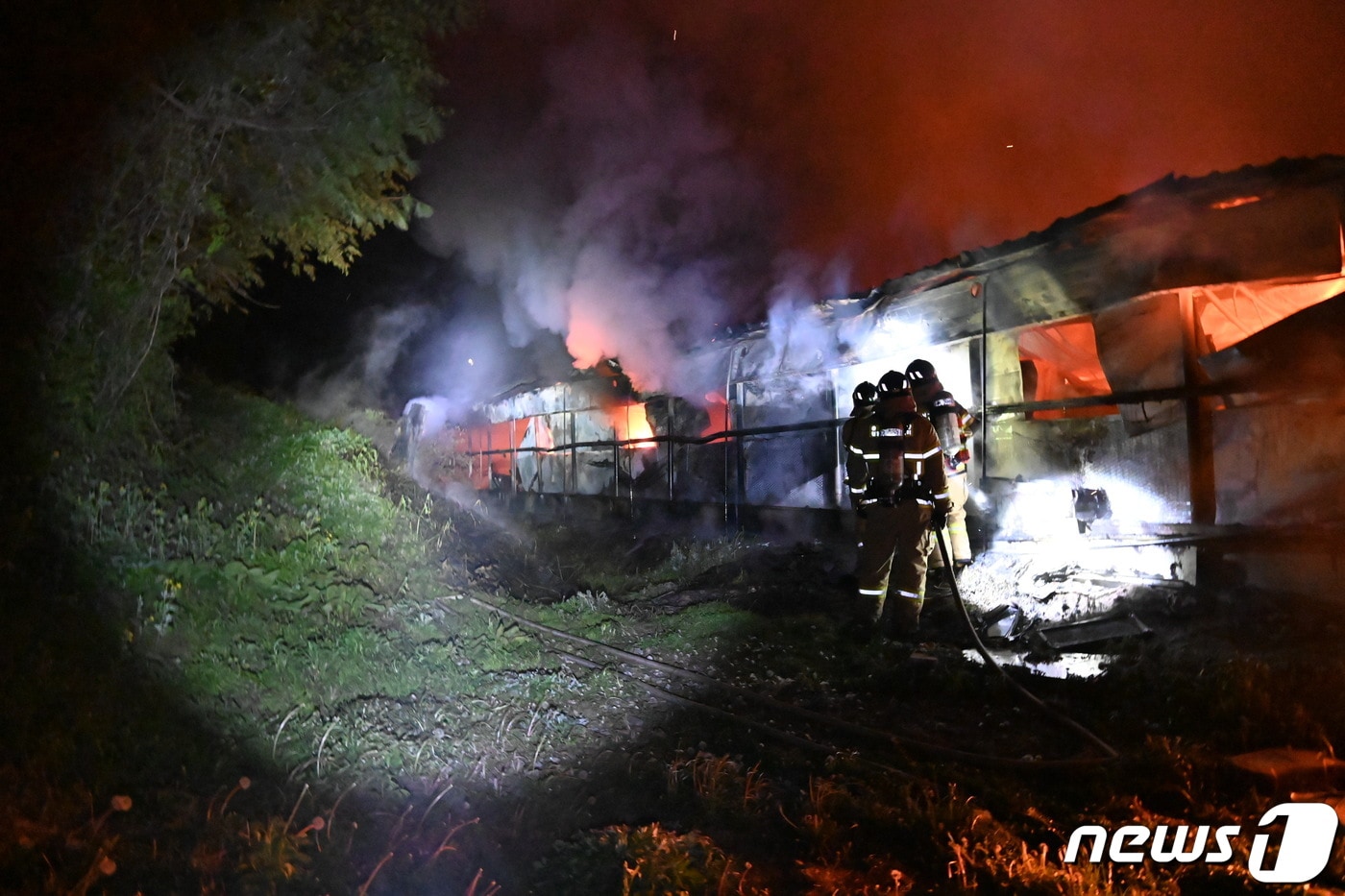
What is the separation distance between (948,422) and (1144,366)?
2014 millimetres

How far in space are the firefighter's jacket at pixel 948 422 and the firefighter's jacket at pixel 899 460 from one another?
49 centimetres

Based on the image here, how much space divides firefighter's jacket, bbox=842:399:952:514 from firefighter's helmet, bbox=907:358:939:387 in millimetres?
813

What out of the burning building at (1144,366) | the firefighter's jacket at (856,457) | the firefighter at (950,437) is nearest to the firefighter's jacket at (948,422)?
the firefighter at (950,437)

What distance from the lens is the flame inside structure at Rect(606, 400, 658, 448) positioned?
47.6ft

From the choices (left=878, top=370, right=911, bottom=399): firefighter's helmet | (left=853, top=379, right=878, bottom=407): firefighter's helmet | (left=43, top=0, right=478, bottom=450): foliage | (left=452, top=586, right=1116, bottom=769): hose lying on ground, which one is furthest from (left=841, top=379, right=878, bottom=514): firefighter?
(left=43, top=0, right=478, bottom=450): foliage

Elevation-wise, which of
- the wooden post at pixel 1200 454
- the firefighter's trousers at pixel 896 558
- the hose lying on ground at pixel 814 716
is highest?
the wooden post at pixel 1200 454

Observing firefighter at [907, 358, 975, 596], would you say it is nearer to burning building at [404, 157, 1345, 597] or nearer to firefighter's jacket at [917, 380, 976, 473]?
firefighter's jacket at [917, 380, 976, 473]

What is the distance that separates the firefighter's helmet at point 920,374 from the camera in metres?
7.03

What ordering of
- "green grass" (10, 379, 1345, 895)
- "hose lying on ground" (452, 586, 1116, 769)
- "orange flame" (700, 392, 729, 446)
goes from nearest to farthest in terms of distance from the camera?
"green grass" (10, 379, 1345, 895) → "hose lying on ground" (452, 586, 1116, 769) → "orange flame" (700, 392, 729, 446)

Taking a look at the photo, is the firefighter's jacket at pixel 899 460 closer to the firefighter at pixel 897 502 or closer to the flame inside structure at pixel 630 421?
the firefighter at pixel 897 502

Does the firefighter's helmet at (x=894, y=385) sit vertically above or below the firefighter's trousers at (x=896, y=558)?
above

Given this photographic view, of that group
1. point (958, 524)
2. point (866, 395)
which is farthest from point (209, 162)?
point (958, 524)

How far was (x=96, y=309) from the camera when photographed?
21.6ft

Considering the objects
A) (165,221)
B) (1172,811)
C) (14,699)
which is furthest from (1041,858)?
(165,221)
